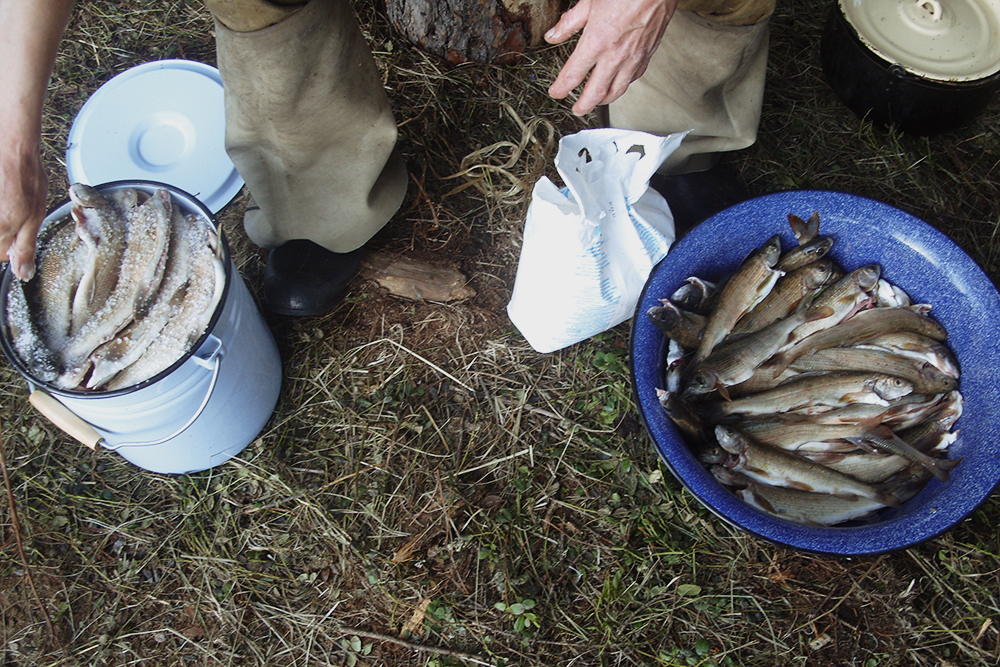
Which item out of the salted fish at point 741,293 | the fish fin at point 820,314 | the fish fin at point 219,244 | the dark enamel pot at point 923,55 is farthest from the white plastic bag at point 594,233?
the dark enamel pot at point 923,55

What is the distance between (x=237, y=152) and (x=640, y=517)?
162cm

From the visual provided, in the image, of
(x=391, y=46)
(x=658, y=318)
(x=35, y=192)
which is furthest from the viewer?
(x=391, y=46)

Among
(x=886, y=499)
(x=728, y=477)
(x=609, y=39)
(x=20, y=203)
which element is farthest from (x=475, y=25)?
(x=886, y=499)

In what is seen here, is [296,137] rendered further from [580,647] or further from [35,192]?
[580,647]

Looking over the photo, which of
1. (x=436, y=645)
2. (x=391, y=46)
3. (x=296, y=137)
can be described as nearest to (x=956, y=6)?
(x=391, y=46)

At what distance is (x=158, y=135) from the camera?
2.27 meters

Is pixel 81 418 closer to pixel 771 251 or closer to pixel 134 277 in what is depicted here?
pixel 134 277

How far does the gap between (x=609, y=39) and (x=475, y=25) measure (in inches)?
50.2

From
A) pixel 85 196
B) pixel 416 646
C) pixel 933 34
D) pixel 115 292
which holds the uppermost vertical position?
pixel 933 34

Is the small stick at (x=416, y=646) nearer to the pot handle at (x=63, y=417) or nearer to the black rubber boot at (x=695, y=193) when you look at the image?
the pot handle at (x=63, y=417)

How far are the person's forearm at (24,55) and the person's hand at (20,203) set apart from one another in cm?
4

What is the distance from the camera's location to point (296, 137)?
71.7 inches

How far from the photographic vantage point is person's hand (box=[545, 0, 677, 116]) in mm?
1331

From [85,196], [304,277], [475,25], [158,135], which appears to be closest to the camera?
[85,196]
